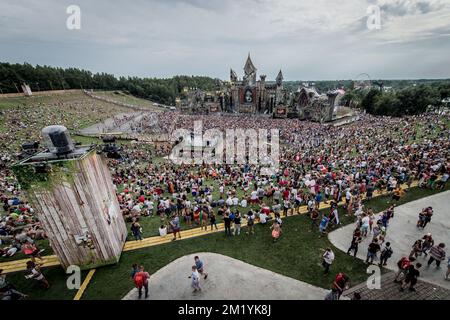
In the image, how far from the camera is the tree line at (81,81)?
65.1m

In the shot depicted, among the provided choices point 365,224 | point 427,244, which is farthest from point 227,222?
point 427,244

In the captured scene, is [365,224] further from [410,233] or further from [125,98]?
[125,98]

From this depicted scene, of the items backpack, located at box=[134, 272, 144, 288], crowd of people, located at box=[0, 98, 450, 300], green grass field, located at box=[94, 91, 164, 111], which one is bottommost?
green grass field, located at box=[94, 91, 164, 111]

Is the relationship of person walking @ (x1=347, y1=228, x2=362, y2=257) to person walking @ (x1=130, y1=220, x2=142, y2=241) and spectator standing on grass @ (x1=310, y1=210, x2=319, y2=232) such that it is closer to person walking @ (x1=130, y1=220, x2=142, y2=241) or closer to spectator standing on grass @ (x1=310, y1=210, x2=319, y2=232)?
spectator standing on grass @ (x1=310, y1=210, x2=319, y2=232)

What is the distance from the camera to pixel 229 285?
7668mm

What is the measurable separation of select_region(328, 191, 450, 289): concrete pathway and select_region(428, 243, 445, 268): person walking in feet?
1.05

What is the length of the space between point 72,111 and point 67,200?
2422 inches

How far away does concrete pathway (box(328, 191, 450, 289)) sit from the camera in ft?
26.1

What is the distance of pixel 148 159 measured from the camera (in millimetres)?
28656

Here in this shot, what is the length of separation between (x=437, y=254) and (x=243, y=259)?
687 centimetres

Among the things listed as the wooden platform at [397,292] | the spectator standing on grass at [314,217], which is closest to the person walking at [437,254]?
the wooden platform at [397,292]

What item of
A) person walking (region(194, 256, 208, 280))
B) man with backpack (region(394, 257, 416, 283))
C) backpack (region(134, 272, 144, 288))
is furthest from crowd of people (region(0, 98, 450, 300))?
backpack (region(134, 272, 144, 288))

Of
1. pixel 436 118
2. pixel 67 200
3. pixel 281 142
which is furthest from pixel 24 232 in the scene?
pixel 436 118
